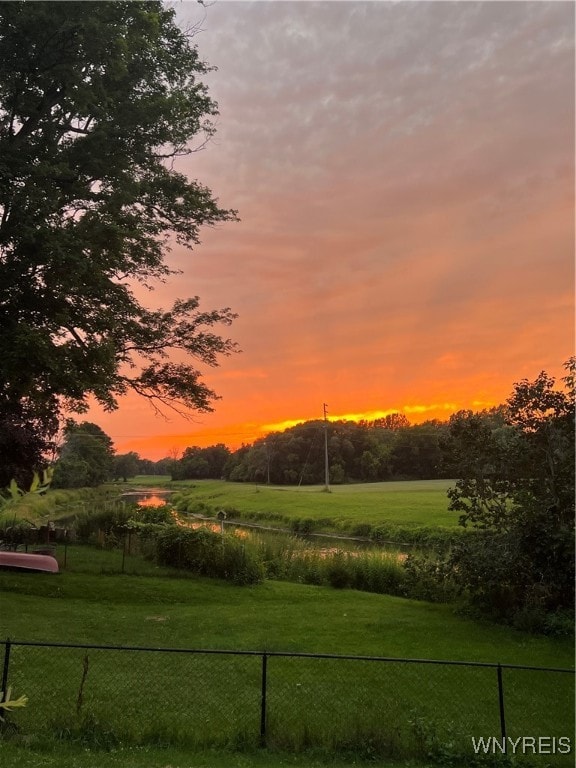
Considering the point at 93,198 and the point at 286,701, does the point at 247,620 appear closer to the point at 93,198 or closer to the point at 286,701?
the point at 286,701

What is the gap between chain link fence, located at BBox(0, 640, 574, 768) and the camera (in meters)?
7.57

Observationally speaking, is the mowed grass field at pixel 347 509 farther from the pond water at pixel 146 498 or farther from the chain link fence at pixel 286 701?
the chain link fence at pixel 286 701

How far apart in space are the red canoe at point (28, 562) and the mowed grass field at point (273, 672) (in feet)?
5.32

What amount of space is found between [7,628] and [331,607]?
8.94 m

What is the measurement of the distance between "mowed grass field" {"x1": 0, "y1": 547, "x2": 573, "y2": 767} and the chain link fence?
0.03 m

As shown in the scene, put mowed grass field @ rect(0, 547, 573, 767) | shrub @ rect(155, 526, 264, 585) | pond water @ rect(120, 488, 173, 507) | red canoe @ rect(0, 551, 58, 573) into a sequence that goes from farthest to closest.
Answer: pond water @ rect(120, 488, 173, 507), shrub @ rect(155, 526, 264, 585), red canoe @ rect(0, 551, 58, 573), mowed grass field @ rect(0, 547, 573, 767)

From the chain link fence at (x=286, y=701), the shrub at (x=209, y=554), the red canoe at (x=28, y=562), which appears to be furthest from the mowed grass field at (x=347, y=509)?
the chain link fence at (x=286, y=701)

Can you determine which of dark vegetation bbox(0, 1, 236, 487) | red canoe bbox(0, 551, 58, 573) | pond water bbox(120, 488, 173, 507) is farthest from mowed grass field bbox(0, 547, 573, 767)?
pond water bbox(120, 488, 173, 507)

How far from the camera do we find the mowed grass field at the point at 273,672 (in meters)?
7.86

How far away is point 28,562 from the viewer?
65.3 ft

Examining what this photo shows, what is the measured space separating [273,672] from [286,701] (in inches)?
61.8

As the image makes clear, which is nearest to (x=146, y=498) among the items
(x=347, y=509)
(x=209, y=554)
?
(x=347, y=509)

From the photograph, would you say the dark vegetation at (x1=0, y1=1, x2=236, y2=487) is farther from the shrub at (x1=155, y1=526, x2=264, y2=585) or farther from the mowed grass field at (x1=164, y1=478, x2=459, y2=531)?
the mowed grass field at (x1=164, y1=478, x2=459, y2=531)

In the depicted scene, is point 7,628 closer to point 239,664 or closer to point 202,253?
point 239,664
